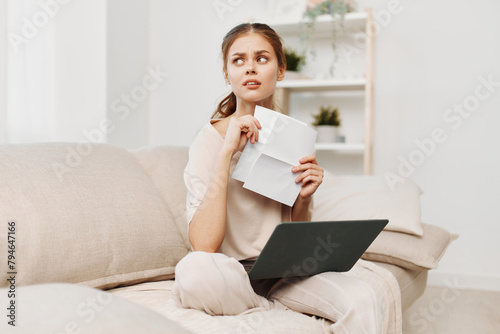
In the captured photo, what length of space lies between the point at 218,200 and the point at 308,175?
0.21 m

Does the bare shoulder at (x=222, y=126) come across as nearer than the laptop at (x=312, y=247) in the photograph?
No

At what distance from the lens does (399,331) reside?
3.66 ft

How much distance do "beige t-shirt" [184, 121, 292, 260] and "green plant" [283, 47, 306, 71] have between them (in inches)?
56.6

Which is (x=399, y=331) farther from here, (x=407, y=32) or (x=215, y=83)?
(x=215, y=83)

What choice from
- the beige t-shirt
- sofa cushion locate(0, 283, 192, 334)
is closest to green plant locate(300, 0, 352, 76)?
the beige t-shirt

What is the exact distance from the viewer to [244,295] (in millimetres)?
941

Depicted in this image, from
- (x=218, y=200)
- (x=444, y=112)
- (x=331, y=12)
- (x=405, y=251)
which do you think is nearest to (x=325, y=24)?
(x=331, y=12)

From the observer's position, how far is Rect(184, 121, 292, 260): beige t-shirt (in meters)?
1.15

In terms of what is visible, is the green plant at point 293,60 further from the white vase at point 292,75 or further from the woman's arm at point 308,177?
the woman's arm at point 308,177

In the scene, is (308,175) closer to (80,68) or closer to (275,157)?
(275,157)

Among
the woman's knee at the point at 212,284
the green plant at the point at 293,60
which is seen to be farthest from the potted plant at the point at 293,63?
the woman's knee at the point at 212,284

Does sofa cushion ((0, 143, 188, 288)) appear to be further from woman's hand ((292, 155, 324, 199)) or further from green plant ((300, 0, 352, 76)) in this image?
green plant ((300, 0, 352, 76))

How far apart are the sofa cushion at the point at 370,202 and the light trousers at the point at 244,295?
0.70m

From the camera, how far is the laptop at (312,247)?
0.88 meters
